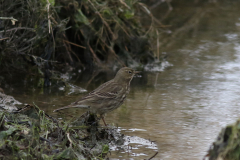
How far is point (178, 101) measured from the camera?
7.13m

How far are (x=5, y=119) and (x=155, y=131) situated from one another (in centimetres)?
201

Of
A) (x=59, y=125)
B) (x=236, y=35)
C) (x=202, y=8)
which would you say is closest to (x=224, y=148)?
(x=59, y=125)

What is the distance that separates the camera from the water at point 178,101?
207 inches

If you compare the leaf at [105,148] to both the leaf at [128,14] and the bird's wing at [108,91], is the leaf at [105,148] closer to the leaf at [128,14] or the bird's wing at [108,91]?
the bird's wing at [108,91]

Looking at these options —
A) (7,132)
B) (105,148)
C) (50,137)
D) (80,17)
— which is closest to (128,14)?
(80,17)

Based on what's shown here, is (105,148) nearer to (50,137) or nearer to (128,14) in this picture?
(50,137)

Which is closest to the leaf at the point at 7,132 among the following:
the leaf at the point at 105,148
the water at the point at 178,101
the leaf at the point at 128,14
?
the leaf at the point at 105,148

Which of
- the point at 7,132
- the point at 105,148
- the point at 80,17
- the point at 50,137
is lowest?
the point at 105,148

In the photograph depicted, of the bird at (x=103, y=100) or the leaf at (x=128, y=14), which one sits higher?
the leaf at (x=128, y=14)

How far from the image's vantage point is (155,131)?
5727mm

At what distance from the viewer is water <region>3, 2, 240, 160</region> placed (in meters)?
5.26

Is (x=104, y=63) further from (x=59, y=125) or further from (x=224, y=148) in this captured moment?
(x=224, y=148)

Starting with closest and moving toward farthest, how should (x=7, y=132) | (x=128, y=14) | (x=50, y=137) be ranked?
(x=7, y=132)
(x=50, y=137)
(x=128, y=14)

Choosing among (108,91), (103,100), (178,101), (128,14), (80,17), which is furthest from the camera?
(128,14)
